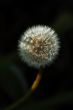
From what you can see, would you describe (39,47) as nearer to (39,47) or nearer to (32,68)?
(39,47)

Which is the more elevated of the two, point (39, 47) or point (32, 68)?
point (32, 68)

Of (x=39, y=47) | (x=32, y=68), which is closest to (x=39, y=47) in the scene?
(x=39, y=47)

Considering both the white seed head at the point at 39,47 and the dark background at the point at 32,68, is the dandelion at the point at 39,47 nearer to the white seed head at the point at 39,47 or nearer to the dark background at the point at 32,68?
the white seed head at the point at 39,47

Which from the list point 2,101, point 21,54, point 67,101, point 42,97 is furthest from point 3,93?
point 21,54

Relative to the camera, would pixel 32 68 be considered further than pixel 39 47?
Yes

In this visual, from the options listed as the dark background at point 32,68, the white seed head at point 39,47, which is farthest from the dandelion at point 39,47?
the dark background at point 32,68

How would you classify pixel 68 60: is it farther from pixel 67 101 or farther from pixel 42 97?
pixel 67 101
